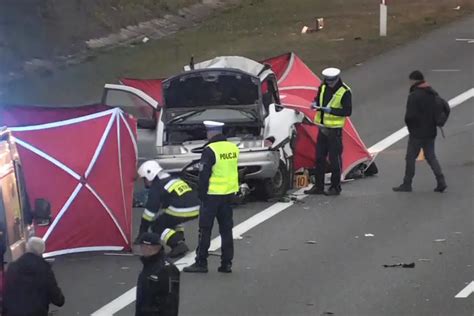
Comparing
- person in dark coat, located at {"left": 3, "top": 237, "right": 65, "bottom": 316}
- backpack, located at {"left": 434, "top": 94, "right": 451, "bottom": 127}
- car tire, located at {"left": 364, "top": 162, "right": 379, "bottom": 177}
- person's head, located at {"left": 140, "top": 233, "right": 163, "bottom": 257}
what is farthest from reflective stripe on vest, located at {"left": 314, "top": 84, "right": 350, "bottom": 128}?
person in dark coat, located at {"left": 3, "top": 237, "right": 65, "bottom": 316}

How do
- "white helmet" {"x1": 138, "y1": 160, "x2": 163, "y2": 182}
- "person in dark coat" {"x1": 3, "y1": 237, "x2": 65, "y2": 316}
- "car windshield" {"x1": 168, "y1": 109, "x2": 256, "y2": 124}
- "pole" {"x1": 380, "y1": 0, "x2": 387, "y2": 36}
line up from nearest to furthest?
"person in dark coat" {"x1": 3, "y1": 237, "x2": 65, "y2": 316}, "white helmet" {"x1": 138, "y1": 160, "x2": 163, "y2": 182}, "car windshield" {"x1": 168, "y1": 109, "x2": 256, "y2": 124}, "pole" {"x1": 380, "y1": 0, "x2": 387, "y2": 36}

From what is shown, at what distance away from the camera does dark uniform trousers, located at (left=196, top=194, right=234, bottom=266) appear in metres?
13.4

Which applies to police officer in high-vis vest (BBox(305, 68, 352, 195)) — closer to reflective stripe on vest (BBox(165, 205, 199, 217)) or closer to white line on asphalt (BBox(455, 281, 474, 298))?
reflective stripe on vest (BBox(165, 205, 199, 217))

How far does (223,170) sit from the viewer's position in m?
13.3

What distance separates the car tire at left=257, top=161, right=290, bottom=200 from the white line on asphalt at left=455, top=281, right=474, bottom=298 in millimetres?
5543

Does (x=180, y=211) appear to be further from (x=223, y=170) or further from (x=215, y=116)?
(x=215, y=116)

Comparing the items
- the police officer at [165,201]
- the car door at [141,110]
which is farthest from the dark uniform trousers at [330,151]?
the police officer at [165,201]

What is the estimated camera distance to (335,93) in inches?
705

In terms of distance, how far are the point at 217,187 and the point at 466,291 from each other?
2963 mm

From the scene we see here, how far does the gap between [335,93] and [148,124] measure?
2854 mm

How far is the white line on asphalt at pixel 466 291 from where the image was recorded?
12.4m

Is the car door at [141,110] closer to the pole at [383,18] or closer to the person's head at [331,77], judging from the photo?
the person's head at [331,77]

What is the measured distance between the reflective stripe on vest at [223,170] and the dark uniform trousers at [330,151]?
4.74m

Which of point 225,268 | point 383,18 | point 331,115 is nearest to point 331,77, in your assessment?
point 331,115
